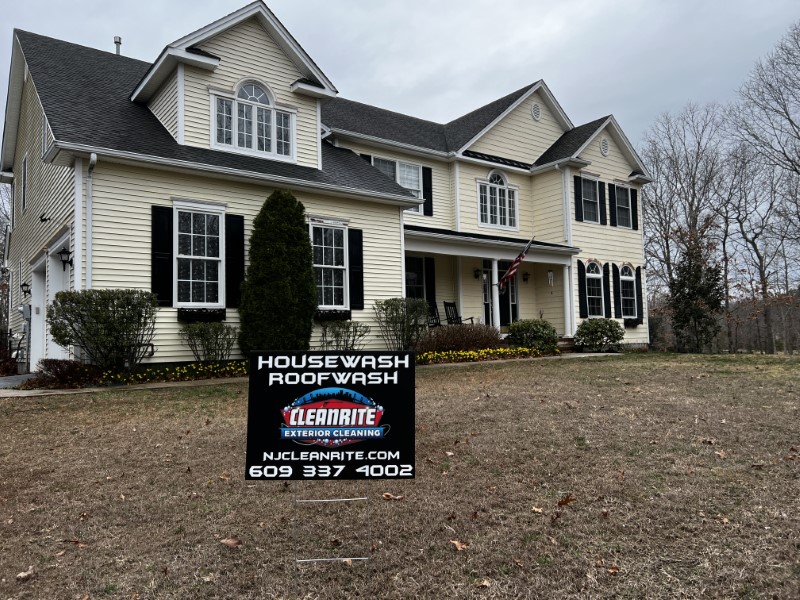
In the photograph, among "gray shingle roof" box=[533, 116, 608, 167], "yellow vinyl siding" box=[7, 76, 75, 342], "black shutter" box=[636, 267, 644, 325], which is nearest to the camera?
"yellow vinyl siding" box=[7, 76, 75, 342]

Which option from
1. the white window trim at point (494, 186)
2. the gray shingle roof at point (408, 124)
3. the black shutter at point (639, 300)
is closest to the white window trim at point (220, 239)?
the gray shingle roof at point (408, 124)

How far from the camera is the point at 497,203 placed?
59.6 feet

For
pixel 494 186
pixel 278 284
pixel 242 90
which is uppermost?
pixel 242 90

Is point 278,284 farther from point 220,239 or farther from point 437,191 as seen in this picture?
point 437,191

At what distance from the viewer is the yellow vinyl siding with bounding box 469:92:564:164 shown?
18.0 metres

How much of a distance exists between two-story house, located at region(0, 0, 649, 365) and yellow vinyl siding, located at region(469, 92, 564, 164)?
0.21 ft

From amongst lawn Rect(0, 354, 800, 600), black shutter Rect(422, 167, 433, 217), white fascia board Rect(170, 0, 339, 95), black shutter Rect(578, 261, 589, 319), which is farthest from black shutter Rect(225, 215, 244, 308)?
black shutter Rect(578, 261, 589, 319)

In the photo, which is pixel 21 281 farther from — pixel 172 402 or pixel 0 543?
pixel 0 543

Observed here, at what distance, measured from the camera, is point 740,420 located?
6156 mm

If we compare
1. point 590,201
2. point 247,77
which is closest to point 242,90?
point 247,77

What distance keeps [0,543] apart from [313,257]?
29.8ft

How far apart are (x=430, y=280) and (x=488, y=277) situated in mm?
2332

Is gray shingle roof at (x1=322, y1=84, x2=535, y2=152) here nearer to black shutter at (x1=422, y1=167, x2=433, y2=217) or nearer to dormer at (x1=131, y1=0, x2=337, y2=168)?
black shutter at (x1=422, y1=167, x2=433, y2=217)

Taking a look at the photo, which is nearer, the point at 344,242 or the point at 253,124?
the point at 253,124
